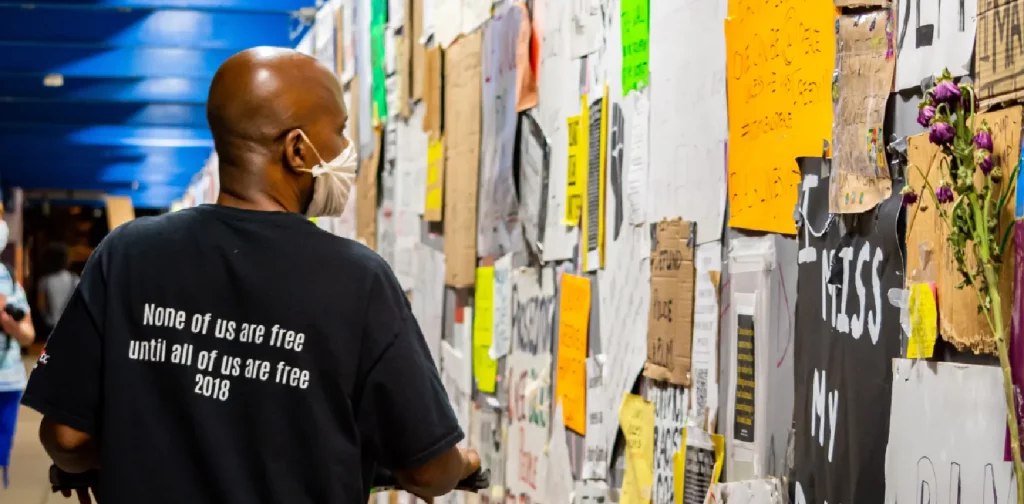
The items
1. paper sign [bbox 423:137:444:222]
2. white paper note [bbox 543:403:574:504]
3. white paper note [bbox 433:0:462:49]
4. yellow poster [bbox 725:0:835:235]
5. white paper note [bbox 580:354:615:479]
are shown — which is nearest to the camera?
yellow poster [bbox 725:0:835:235]

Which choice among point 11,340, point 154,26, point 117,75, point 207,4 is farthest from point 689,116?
point 117,75

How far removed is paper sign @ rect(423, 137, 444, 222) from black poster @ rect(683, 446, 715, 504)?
7.20 ft

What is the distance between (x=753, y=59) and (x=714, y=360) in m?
0.54

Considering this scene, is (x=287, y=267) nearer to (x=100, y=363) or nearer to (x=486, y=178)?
(x=100, y=363)

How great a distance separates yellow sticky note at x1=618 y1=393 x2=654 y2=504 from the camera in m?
2.70

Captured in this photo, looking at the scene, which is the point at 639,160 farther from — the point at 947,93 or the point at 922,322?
the point at 947,93

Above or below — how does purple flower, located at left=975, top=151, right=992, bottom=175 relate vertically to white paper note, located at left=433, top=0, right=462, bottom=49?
below

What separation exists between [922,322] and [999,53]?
1.15ft

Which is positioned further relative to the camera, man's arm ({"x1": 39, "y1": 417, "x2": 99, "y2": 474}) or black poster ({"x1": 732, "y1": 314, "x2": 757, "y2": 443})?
black poster ({"x1": 732, "y1": 314, "x2": 757, "y2": 443})

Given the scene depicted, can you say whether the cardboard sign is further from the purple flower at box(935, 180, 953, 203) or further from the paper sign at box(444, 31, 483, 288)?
the paper sign at box(444, 31, 483, 288)

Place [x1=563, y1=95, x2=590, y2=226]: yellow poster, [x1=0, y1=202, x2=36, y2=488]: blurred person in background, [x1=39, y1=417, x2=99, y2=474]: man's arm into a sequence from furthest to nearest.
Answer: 1. [x1=0, y1=202, x2=36, y2=488]: blurred person in background
2. [x1=563, y1=95, x2=590, y2=226]: yellow poster
3. [x1=39, y1=417, x2=99, y2=474]: man's arm

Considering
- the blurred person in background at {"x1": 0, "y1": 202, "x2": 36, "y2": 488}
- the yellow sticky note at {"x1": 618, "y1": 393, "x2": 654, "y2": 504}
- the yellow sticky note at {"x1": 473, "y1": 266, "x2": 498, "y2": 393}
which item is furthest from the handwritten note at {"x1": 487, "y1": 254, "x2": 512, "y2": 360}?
the blurred person in background at {"x1": 0, "y1": 202, "x2": 36, "y2": 488}

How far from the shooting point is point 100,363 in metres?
1.78

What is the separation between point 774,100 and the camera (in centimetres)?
214
